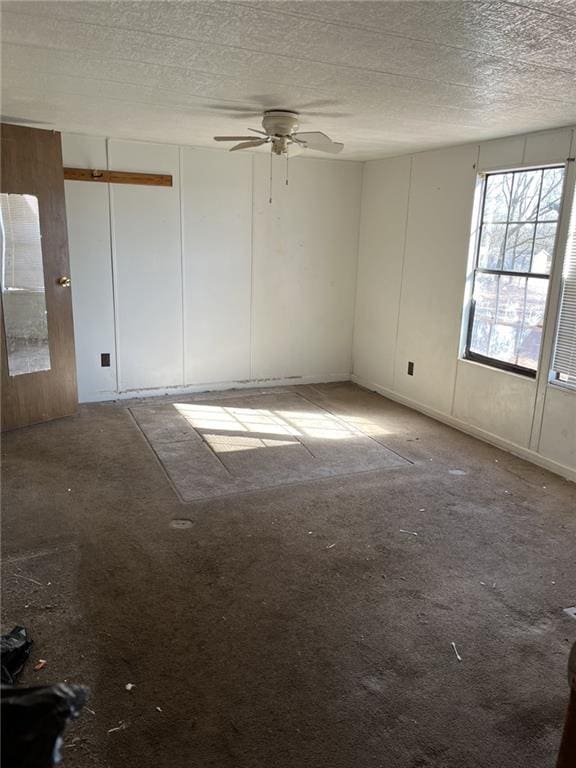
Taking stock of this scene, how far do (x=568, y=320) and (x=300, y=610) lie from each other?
2748 millimetres

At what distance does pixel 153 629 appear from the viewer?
7.79 feet

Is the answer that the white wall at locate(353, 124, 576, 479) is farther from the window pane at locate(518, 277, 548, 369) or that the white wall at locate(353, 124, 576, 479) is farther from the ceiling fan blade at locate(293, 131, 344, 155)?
the ceiling fan blade at locate(293, 131, 344, 155)

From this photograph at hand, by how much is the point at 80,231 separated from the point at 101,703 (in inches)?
162

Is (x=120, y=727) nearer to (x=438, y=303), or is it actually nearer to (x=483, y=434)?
(x=483, y=434)

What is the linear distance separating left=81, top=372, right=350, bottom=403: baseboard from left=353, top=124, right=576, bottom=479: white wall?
397mm

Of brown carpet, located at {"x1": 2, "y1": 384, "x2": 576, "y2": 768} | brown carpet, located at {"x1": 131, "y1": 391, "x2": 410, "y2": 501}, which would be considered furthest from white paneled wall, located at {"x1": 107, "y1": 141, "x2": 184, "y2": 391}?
brown carpet, located at {"x1": 2, "y1": 384, "x2": 576, "y2": 768}

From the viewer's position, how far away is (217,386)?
5969 millimetres

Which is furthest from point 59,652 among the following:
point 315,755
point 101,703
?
point 315,755

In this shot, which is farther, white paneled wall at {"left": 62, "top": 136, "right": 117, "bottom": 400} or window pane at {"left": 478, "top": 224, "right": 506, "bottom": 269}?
white paneled wall at {"left": 62, "top": 136, "right": 117, "bottom": 400}

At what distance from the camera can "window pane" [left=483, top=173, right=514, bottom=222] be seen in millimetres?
4457

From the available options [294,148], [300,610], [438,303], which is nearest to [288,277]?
[438,303]

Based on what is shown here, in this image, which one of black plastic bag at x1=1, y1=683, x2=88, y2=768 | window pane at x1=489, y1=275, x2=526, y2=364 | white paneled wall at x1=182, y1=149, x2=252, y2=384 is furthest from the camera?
white paneled wall at x1=182, y1=149, x2=252, y2=384

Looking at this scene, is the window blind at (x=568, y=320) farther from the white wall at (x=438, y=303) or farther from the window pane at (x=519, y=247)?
the window pane at (x=519, y=247)

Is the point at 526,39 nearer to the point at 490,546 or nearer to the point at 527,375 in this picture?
the point at 490,546
